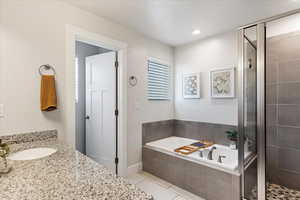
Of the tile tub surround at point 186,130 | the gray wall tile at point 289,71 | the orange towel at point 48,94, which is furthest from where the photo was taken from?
the tile tub surround at point 186,130

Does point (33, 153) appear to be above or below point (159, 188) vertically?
above

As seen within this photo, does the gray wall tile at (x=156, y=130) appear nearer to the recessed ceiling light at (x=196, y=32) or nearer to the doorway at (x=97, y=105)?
the doorway at (x=97, y=105)

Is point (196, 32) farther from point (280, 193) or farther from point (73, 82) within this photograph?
point (280, 193)

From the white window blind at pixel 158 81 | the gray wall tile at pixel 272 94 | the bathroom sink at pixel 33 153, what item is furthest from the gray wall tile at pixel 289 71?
the bathroom sink at pixel 33 153

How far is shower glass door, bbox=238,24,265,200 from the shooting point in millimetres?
1605

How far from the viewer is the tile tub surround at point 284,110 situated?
85.4 inches

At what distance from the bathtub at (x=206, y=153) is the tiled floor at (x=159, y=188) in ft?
1.52

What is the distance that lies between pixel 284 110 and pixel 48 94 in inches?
123

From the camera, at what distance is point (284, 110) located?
2254 millimetres

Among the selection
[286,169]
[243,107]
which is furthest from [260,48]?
[286,169]

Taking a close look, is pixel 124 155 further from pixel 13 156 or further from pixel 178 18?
pixel 178 18

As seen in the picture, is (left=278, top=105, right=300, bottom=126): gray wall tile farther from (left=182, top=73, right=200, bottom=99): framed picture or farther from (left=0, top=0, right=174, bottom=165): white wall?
(left=0, top=0, right=174, bottom=165): white wall

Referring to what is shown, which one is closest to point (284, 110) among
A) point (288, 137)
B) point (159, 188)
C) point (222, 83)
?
point (288, 137)

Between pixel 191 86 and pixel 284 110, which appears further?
pixel 191 86
